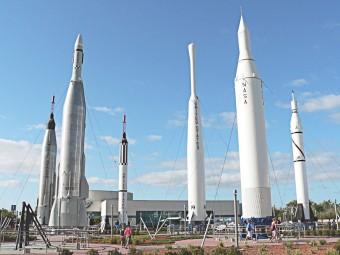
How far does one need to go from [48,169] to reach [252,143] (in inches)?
→ 1158

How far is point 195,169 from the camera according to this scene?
3975cm

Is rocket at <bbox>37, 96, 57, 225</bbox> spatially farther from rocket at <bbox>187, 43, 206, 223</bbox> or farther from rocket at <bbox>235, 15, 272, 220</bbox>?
rocket at <bbox>235, 15, 272, 220</bbox>

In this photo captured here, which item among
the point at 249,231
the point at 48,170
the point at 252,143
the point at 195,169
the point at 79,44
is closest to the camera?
the point at 249,231

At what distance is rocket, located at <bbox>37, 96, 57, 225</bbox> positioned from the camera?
1715 inches

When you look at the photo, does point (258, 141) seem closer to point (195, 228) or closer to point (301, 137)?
point (195, 228)

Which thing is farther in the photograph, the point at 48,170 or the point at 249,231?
the point at 48,170

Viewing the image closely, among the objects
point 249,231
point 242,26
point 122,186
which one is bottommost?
point 249,231

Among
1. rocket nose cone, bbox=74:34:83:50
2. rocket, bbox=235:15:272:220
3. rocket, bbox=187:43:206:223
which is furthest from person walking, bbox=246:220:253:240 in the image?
rocket nose cone, bbox=74:34:83:50

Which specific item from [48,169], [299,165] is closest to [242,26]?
[299,165]

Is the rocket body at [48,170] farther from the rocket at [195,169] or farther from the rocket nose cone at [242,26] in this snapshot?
the rocket nose cone at [242,26]

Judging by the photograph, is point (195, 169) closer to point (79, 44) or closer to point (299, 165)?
point (299, 165)

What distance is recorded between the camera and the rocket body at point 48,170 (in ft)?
143

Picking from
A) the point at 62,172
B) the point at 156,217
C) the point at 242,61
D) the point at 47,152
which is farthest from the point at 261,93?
the point at 156,217

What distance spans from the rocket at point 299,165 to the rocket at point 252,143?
61.5ft
